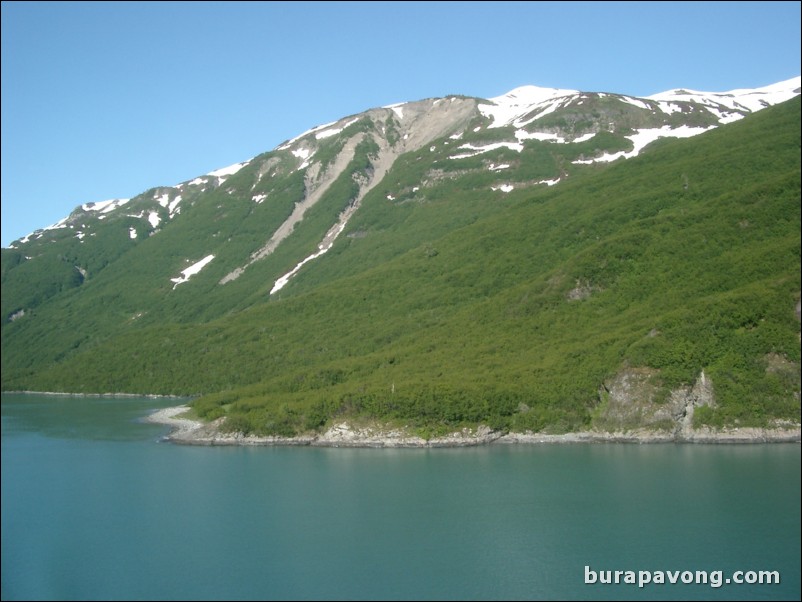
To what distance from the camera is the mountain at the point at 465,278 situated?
192 ft

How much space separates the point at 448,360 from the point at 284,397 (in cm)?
1610

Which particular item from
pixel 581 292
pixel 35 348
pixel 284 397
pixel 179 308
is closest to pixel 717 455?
pixel 581 292

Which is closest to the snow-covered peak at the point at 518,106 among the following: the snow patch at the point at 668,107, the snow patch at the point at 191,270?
the snow patch at the point at 668,107

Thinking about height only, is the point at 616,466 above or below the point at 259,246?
below

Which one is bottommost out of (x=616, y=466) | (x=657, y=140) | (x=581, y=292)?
(x=616, y=466)

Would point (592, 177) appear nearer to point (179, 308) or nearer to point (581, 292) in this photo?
point (581, 292)

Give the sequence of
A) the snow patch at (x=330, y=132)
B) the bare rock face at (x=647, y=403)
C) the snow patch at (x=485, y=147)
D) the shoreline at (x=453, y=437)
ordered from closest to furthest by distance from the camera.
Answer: the shoreline at (x=453, y=437) < the bare rock face at (x=647, y=403) < the snow patch at (x=485, y=147) < the snow patch at (x=330, y=132)

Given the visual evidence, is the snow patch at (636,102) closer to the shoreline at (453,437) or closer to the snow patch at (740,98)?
the snow patch at (740,98)

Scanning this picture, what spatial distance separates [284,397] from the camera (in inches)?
2835

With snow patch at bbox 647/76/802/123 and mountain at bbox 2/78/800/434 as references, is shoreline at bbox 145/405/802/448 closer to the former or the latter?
mountain at bbox 2/78/800/434

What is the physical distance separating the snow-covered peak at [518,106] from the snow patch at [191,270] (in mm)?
68646

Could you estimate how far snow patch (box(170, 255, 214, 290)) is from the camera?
156500 mm

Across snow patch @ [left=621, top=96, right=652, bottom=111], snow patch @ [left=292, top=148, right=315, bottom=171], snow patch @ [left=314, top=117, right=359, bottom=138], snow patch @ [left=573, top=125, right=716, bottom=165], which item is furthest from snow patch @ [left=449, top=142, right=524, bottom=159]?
snow patch @ [left=314, top=117, right=359, bottom=138]

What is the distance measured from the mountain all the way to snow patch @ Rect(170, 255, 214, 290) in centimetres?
66
